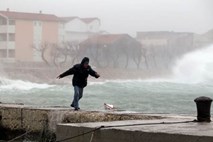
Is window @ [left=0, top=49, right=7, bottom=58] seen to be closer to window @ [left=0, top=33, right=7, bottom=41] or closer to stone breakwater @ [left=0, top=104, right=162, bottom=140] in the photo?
window @ [left=0, top=33, right=7, bottom=41]

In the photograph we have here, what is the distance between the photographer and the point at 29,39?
94.2m

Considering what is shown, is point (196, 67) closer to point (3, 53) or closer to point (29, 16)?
point (29, 16)

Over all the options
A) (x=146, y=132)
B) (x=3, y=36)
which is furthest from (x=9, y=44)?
(x=146, y=132)

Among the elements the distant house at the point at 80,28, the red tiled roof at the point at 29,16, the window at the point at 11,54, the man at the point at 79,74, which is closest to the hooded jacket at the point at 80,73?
the man at the point at 79,74

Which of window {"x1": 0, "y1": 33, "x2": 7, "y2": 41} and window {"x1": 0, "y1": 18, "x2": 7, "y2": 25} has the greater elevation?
window {"x1": 0, "y1": 18, "x2": 7, "y2": 25}

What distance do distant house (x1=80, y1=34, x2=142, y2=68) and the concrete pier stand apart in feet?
271

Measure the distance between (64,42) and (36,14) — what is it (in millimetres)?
7166

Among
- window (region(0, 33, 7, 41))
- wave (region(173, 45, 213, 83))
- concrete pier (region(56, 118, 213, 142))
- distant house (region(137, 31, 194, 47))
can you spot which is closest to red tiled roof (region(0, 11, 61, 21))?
window (region(0, 33, 7, 41))

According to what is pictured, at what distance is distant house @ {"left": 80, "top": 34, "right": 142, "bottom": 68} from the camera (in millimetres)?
93875

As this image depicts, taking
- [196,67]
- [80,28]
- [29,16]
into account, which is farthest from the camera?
[80,28]

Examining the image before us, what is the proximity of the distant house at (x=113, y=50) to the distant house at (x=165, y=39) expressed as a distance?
310 inches

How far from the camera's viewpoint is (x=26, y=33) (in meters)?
94.6

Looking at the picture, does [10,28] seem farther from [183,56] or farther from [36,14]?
[183,56]

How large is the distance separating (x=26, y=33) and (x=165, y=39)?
30.4m
